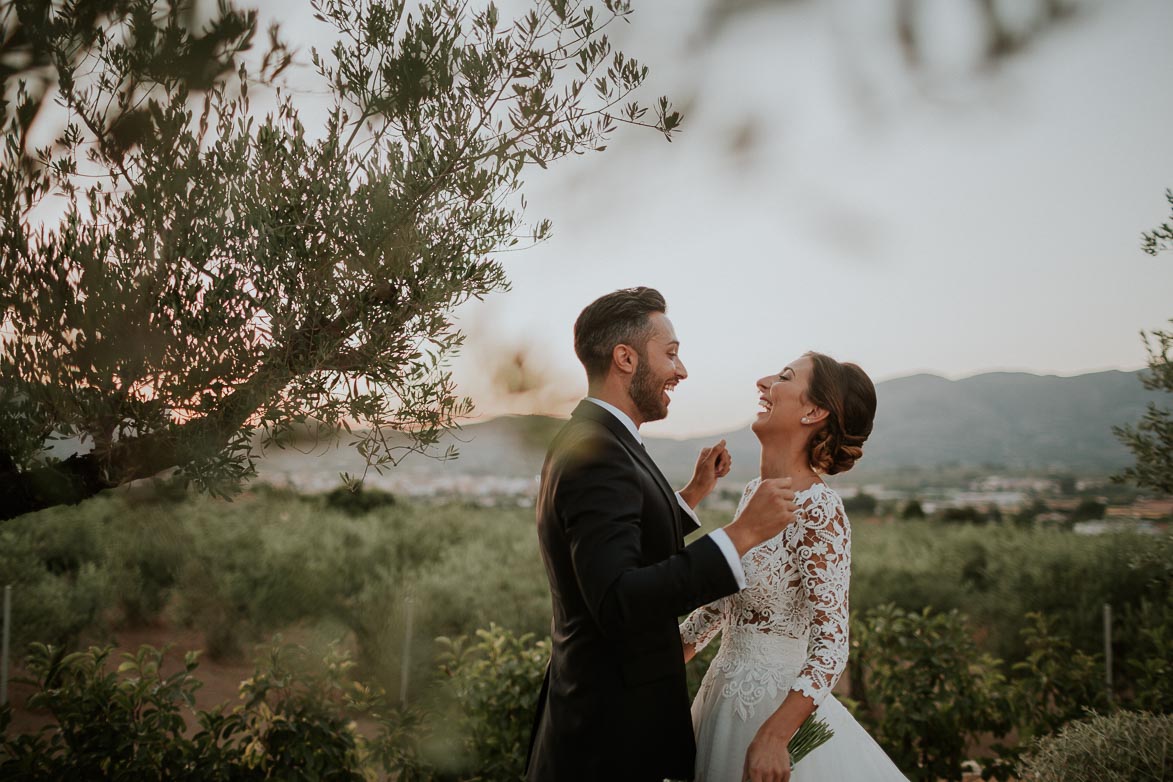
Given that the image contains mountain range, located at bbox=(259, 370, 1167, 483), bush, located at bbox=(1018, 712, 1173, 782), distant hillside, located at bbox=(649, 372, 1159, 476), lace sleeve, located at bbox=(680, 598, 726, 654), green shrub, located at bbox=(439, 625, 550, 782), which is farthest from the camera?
distant hillside, located at bbox=(649, 372, 1159, 476)

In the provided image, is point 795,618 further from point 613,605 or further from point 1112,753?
point 1112,753

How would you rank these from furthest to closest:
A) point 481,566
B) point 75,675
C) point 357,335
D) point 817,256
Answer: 1. point 481,566
2. point 75,675
3. point 357,335
4. point 817,256

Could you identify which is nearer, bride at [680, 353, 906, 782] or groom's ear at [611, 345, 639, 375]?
bride at [680, 353, 906, 782]

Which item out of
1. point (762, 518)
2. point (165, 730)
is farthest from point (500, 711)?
point (762, 518)

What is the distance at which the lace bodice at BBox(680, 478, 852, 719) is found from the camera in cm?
206

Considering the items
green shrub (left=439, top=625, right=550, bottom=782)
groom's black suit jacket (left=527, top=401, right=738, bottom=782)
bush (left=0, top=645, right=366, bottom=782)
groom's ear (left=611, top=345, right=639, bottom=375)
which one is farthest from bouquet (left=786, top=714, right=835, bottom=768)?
bush (left=0, top=645, right=366, bottom=782)

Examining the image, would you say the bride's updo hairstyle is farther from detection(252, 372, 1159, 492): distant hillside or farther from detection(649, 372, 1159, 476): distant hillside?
detection(649, 372, 1159, 476): distant hillside

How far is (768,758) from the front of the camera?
1901mm

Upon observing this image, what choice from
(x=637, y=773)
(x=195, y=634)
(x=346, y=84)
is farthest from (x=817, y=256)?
(x=195, y=634)

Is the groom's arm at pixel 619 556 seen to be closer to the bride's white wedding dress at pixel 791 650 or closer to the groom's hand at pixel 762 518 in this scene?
the groom's hand at pixel 762 518

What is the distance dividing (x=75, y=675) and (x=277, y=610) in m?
5.12

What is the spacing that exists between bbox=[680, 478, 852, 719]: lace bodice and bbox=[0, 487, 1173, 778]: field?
2486 mm

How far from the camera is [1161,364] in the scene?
153 inches

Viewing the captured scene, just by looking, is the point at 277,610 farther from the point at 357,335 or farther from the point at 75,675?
the point at 357,335
